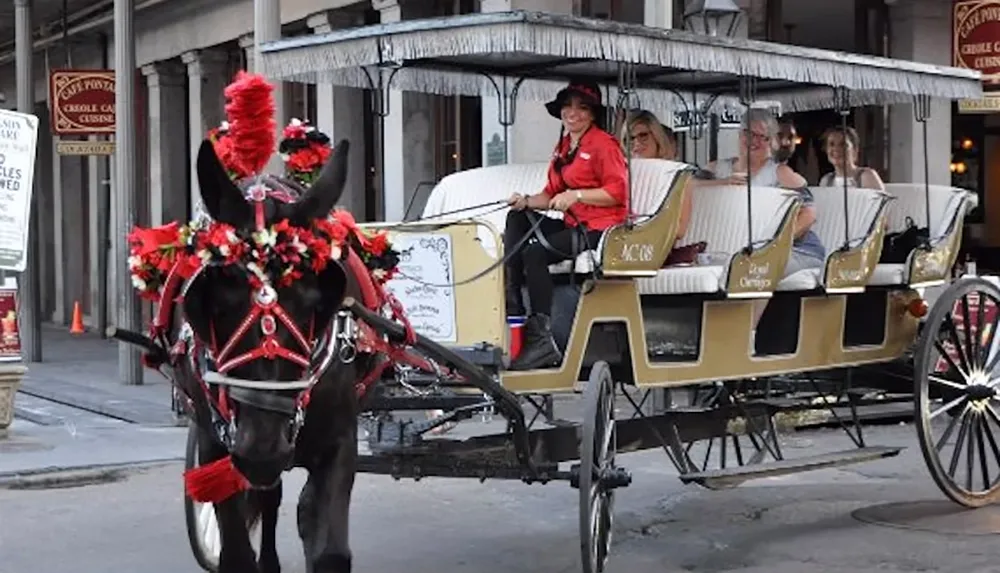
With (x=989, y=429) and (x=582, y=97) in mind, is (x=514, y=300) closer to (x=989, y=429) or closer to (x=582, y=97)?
(x=582, y=97)

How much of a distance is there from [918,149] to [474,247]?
29.7 feet

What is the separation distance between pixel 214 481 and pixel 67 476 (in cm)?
617

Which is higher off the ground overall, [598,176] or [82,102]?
[82,102]

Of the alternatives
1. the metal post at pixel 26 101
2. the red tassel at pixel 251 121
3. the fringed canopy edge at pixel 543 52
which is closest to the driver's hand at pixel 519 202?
the fringed canopy edge at pixel 543 52

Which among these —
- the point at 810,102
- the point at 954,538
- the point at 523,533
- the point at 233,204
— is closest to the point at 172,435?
the point at 523,533

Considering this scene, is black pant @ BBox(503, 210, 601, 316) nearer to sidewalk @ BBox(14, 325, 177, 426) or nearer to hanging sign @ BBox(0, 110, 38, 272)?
hanging sign @ BBox(0, 110, 38, 272)

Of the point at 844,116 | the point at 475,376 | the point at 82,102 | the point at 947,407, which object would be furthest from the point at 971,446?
the point at 82,102

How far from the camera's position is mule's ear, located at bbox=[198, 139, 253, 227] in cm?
443

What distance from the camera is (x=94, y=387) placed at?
53.3 ft

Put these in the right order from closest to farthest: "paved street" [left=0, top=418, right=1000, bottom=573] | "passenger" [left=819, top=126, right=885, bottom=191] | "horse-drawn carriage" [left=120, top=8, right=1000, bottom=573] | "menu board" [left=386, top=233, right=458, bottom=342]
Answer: "horse-drawn carriage" [left=120, top=8, right=1000, bottom=573] < "menu board" [left=386, top=233, right=458, bottom=342] < "paved street" [left=0, top=418, right=1000, bottom=573] < "passenger" [left=819, top=126, right=885, bottom=191]

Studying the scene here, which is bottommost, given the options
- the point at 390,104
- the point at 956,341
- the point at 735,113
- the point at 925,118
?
the point at 956,341

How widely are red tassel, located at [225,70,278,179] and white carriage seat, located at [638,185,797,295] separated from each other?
→ 10.1 ft

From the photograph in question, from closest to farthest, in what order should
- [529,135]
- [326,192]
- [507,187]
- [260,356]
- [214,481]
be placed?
[260,356], [326,192], [214,481], [507,187], [529,135]

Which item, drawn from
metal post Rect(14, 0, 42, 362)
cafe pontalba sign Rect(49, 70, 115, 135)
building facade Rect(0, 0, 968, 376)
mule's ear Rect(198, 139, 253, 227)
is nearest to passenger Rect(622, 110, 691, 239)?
building facade Rect(0, 0, 968, 376)
